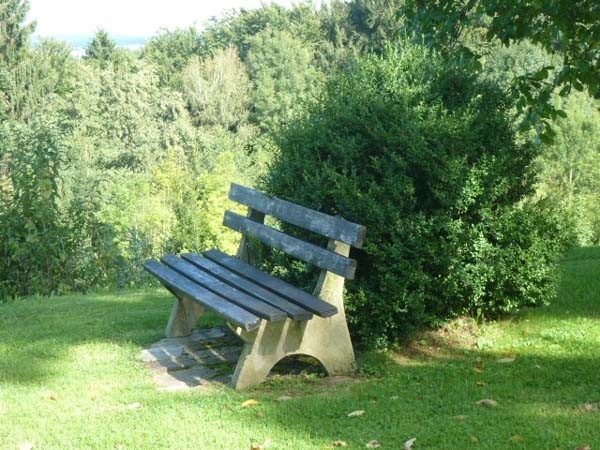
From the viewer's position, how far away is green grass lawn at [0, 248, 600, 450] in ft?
12.9

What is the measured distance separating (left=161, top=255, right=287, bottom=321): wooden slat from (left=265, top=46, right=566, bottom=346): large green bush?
776 millimetres

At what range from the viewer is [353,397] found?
4574mm

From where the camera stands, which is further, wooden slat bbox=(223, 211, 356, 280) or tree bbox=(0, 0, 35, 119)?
tree bbox=(0, 0, 35, 119)

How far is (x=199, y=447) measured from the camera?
3.87 metres

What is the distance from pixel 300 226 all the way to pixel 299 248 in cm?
17

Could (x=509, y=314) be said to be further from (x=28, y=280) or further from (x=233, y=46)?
(x=233, y=46)

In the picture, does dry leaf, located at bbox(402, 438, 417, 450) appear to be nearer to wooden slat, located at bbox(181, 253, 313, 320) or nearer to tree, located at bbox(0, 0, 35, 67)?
wooden slat, located at bbox(181, 253, 313, 320)

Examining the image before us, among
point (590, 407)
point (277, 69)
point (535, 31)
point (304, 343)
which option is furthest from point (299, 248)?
point (277, 69)

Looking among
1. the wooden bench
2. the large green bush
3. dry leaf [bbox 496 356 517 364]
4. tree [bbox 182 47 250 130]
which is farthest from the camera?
tree [bbox 182 47 250 130]

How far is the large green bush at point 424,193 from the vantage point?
5.28 metres

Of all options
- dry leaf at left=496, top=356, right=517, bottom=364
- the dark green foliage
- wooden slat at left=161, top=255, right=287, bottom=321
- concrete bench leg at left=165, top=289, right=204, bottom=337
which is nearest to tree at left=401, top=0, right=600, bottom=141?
dry leaf at left=496, top=356, right=517, bottom=364

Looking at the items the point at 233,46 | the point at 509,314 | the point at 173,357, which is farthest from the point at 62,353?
the point at 233,46

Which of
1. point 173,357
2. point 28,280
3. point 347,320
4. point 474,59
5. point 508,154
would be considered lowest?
point 28,280

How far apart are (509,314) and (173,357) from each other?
2592 millimetres
